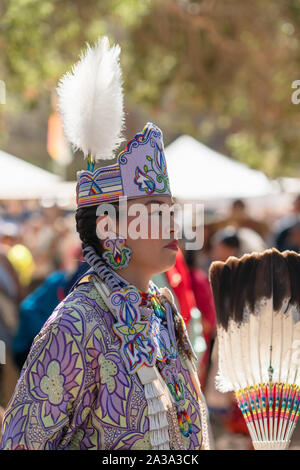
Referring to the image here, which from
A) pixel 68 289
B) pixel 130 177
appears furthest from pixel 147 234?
pixel 68 289

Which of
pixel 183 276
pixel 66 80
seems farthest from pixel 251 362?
pixel 183 276

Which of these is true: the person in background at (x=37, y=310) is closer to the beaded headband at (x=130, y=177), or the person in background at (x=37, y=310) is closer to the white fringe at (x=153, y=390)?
the beaded headband at (x=130, y=177)

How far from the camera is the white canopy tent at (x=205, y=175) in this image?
11953mm

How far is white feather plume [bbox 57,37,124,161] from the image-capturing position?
247 cm

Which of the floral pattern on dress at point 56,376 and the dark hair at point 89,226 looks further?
the dark hair at point 89,226

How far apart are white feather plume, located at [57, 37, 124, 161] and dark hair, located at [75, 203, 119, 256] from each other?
0.20 metres

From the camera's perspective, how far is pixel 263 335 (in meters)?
2.59

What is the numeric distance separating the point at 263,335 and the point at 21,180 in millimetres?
10346

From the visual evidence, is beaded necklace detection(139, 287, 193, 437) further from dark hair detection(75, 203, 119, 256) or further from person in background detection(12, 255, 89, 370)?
person in background detection(12, 255, 89, 370)

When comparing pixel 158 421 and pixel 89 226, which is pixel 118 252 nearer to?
pixel 89 226

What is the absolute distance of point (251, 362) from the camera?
258 centimetres

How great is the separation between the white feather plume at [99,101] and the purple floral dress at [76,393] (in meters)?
0.56

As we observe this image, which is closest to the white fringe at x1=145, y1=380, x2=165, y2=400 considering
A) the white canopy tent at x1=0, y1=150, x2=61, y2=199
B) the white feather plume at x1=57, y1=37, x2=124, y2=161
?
the white feather plume at x1=57, y1=37, x2=124, y2=161

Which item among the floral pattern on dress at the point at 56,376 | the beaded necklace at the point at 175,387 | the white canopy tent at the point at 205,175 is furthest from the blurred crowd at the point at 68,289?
the white canopy tent at the point at 205,175
